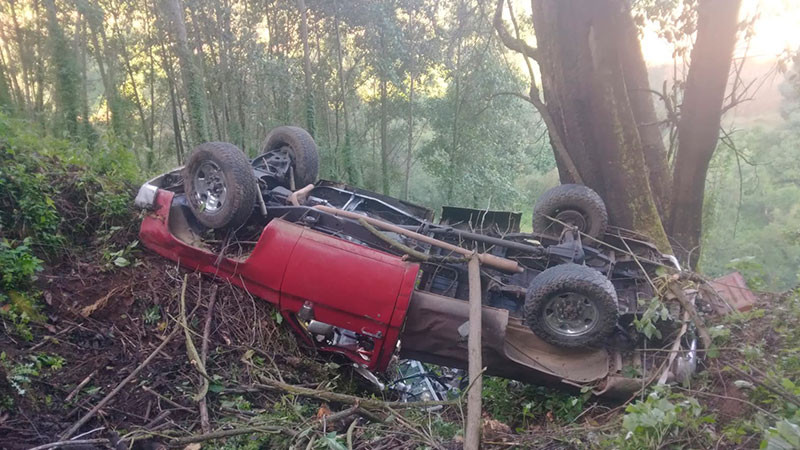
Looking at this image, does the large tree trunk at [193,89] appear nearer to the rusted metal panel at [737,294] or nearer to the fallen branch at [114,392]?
the fallen branch at [114,392]

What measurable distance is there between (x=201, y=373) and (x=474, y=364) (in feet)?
6.25

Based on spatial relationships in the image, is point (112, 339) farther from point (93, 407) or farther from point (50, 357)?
point (93, 407)

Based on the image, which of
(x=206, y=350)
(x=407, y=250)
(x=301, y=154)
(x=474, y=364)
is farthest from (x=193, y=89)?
(x=474, y=364)

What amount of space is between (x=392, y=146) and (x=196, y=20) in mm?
12441

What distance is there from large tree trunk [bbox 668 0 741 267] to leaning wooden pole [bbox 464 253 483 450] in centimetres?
335

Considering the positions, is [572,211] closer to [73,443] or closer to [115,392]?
[115,392]

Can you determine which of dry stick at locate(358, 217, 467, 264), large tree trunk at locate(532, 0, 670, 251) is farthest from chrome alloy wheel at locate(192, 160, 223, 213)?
large tree trunk at locate(532, 0, 670, 251)

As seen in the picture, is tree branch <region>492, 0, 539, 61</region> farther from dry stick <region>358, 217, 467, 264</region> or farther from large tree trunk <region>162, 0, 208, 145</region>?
large tree trunk <region>162, 0, 208, 145</region>

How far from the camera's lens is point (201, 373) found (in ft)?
12.1

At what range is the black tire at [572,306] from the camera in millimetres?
3943

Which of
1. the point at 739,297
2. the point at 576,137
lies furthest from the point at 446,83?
the point at 739,297

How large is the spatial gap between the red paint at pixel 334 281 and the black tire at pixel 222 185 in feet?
1.25

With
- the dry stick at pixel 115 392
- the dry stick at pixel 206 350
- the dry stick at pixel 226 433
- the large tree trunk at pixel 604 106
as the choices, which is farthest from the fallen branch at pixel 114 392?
the large tree trunk at pixel 604 106

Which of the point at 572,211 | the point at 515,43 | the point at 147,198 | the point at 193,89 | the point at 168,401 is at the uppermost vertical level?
the point at 515,43
